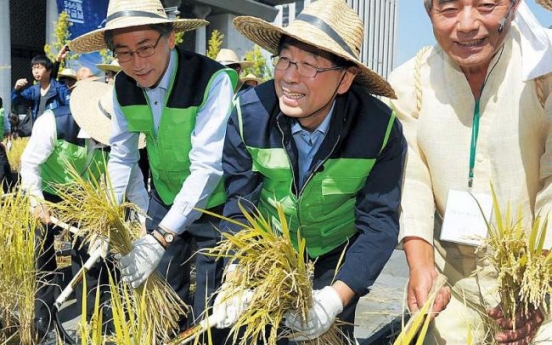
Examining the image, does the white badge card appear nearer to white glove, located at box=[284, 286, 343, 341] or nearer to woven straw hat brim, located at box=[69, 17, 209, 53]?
white glove, located at box=[284, 286, 343, 341]

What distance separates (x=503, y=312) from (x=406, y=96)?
0.75 meters

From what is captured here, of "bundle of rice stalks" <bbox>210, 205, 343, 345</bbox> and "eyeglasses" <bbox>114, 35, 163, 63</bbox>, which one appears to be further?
"eyeglasses" <bbox>114, 35, 163, 63</bbox>

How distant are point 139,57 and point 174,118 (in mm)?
283

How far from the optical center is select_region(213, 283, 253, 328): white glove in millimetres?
1469

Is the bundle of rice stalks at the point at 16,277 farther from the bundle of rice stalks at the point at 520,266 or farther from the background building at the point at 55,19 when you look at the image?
the background building at the point at 55,19

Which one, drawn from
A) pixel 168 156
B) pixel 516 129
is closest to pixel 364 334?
pixel 168 156

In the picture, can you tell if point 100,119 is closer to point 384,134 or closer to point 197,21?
point 197,21

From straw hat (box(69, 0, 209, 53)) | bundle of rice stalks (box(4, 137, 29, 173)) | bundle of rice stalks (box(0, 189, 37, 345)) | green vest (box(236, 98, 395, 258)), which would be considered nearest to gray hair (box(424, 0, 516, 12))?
green vest (box(236, 98, 395, 258))

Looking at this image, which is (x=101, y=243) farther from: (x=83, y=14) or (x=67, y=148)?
(x=83, y=14)

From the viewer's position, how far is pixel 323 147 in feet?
5.82

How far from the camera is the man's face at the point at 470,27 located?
4.78 feet

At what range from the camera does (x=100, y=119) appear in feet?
10.1

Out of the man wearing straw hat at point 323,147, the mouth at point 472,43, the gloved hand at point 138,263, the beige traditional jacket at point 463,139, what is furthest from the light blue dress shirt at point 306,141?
the gloved hand at point 138,263

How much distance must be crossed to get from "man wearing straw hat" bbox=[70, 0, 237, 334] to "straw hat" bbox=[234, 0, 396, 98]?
0.51m
